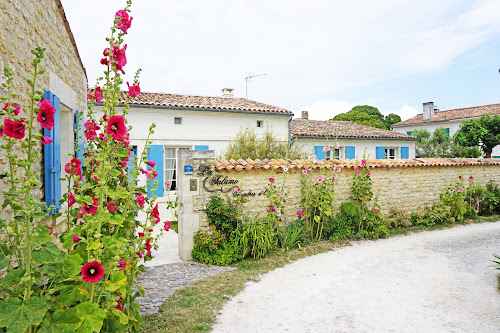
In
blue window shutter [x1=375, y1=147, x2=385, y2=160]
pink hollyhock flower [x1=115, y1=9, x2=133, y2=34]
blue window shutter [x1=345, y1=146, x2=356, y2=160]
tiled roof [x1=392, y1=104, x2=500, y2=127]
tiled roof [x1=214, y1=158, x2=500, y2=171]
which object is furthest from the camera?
tiled roof [x1=392, y1=104, x2=500, y2=127]

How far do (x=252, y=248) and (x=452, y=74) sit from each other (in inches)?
452

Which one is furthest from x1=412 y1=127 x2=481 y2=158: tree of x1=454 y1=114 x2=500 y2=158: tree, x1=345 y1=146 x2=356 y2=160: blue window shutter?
x1=345 y1=146 x2=356 y2=160: blue window shutter

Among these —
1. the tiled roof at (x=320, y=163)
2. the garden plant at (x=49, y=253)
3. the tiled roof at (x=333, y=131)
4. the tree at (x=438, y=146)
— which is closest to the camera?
the garden plant at (x=49, y=253)

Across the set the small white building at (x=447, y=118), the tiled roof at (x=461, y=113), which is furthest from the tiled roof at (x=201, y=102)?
the tiled roof at (x=461, y=113)

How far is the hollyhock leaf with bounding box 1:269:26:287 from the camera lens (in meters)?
1.72

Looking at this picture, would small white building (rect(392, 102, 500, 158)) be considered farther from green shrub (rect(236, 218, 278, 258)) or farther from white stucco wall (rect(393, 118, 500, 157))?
green shrub (rect(236, 218, 278, 258))

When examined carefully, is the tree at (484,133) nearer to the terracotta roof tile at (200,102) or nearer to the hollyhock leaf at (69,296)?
the terracotta roof tile at (200,102)

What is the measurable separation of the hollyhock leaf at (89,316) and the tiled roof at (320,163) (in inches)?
172

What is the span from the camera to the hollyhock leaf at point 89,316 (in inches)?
72.5

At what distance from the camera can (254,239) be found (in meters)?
5.97

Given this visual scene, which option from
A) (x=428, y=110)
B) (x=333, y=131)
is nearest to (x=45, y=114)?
(x=333, y=131)

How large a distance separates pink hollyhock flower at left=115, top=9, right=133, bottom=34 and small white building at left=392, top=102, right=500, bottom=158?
1034 inches

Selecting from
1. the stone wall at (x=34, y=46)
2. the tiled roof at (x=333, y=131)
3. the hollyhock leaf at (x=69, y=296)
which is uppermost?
the tiled roof at (x=333, y=131)

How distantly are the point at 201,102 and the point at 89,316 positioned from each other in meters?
13.4
